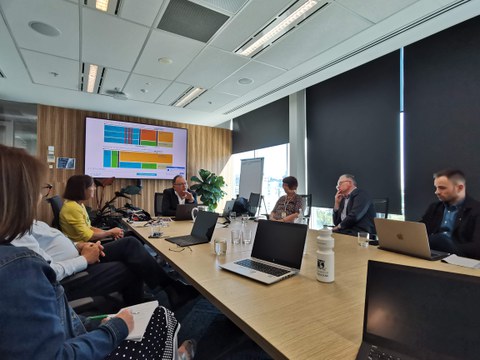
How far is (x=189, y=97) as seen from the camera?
4914mm

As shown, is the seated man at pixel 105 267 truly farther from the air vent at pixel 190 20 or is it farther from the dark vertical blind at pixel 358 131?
the dark vertical blind at pixel 358 131

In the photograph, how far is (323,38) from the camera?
2.92m

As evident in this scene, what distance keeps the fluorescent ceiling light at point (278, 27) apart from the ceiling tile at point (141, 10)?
1.08 m

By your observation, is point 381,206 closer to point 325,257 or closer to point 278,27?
point 278,27

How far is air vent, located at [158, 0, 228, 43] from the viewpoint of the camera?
244 cm

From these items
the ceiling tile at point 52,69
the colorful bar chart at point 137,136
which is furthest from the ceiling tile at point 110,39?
the colorful bar chart at point 137,136

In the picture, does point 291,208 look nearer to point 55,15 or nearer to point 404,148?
point 404,148

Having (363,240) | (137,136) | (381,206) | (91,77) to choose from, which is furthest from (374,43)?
(137,136)

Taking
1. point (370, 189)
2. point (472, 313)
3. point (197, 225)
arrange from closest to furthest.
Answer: point (472, 313) < point (197, 225) < point (370, 189)

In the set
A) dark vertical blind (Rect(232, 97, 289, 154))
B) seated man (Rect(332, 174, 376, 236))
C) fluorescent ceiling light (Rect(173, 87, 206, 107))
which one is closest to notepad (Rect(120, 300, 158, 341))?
seated man (Rect(332, 174, 376, 236))

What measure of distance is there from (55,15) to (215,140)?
488 cm

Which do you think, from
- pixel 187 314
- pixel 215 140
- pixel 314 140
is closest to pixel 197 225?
pixel 187 314

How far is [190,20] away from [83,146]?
4.25 m

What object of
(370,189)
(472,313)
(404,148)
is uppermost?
(404,148)
